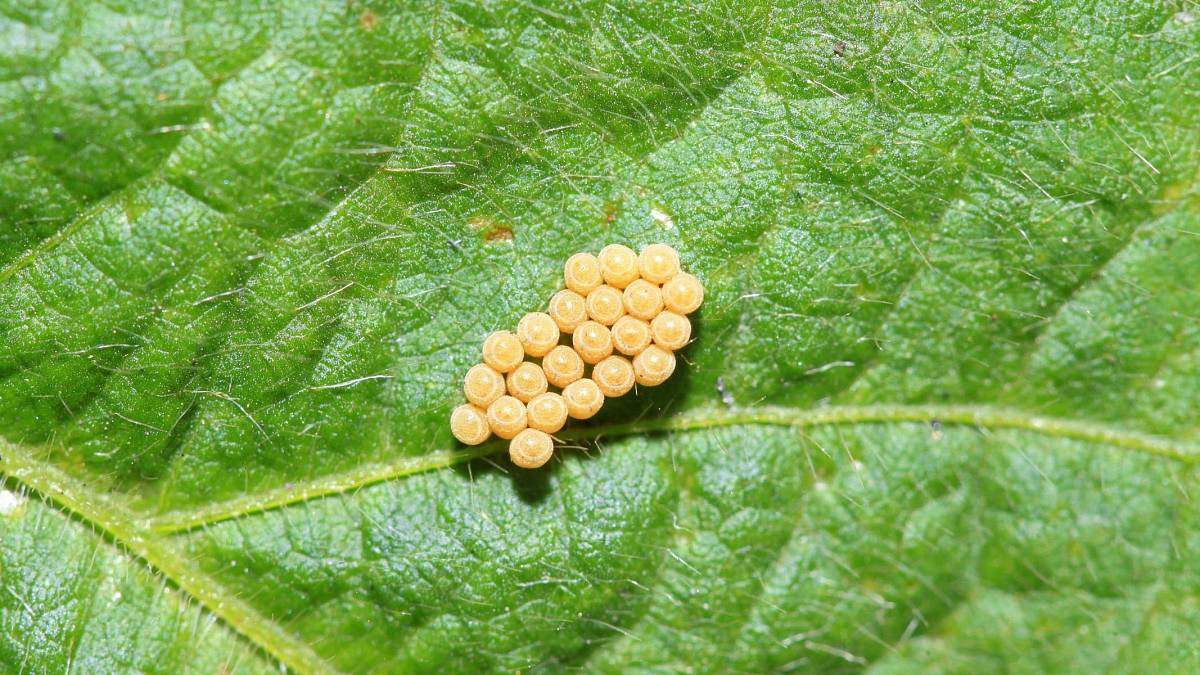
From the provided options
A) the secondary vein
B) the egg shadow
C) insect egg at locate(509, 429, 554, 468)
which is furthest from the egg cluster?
the secondary vein

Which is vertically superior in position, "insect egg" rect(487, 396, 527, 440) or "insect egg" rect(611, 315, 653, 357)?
"insect egg" rect(611, 315, 653, 357)

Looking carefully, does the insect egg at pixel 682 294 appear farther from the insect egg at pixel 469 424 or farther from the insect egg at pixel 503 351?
the insect egg at pixel 469 424

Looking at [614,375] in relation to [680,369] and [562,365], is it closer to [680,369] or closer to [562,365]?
[562,365]

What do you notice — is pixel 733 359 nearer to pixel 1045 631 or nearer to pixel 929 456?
pixel 929 456

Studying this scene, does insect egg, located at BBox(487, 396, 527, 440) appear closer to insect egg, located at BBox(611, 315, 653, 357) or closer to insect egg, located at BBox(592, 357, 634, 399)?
insect egg, located at BBox(592, 357, 634, 399)

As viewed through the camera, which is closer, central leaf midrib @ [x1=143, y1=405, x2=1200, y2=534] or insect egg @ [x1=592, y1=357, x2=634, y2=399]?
insect egg @ [x1=592, y1=357, x2=634, y2=399]

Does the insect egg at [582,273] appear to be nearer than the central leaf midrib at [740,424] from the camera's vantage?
Yes

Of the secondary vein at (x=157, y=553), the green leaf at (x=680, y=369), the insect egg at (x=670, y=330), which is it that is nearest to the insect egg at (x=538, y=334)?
the green leaf at (x=680, y=369)

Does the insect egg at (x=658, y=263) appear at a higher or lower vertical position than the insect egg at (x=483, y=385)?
higher
